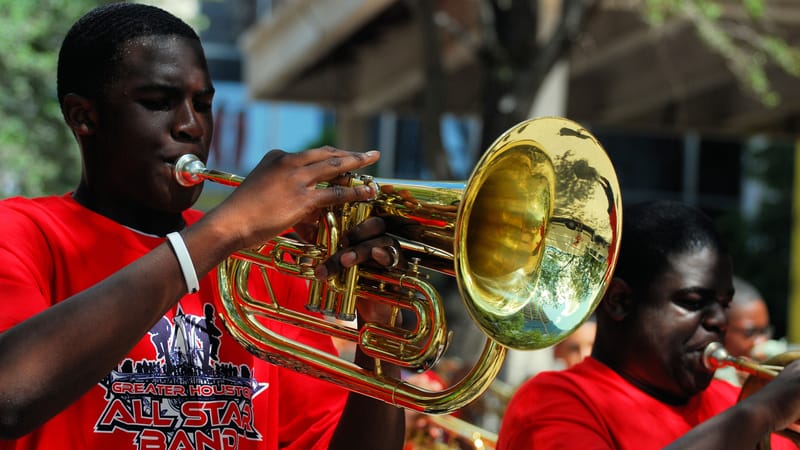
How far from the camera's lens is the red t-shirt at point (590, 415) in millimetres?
2829

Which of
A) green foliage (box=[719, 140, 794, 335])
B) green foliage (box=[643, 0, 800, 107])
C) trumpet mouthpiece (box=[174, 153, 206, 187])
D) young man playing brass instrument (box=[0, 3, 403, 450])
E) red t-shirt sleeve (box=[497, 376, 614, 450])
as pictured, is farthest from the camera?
green foliage (box=[719, 140, 794, 335])

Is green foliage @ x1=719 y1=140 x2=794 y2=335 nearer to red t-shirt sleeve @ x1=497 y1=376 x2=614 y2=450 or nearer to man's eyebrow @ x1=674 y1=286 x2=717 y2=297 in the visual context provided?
man's eyebrow @ x1=674 y1=286 x2=717 y2=297

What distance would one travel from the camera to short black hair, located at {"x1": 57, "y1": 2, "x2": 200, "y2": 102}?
233cm

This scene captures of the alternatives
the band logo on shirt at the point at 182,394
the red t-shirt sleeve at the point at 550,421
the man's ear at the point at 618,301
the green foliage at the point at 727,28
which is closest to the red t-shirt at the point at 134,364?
the band logo on shirt at the point at 182,394

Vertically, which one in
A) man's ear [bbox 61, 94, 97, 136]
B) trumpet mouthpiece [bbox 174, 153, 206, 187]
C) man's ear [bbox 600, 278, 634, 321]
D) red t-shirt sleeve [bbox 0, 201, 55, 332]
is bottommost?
man's ear [bbox 600, 278, 634, 321]

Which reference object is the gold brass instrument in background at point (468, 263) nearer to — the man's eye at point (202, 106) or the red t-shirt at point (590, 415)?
the man's eye at point (202, 106)

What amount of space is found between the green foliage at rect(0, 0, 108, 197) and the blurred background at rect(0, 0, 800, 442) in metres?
0.02

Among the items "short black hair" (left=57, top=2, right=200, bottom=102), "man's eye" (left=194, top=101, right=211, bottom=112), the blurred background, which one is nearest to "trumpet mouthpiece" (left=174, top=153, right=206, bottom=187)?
"man's eye" (left=194, top=101, right=211, bottom=112)

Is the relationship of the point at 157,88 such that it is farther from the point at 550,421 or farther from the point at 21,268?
the point at 550,421

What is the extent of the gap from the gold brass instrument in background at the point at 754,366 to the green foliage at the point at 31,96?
6.30 metres

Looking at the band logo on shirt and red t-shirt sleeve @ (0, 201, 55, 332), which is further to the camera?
the band logo on shirt

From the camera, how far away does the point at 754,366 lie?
9.80 ft

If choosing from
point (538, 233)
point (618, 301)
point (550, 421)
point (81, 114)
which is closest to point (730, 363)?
point (618, 301)

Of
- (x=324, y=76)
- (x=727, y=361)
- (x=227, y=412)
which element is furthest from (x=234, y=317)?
(x=324, y=76)
